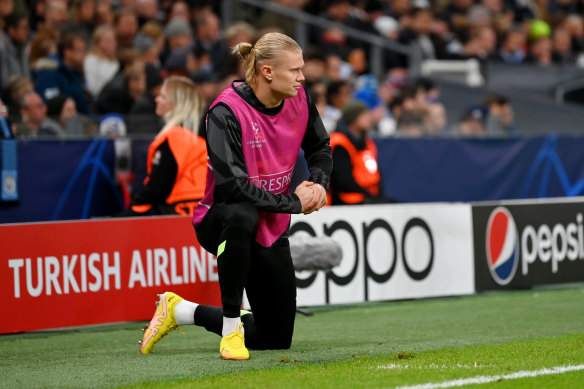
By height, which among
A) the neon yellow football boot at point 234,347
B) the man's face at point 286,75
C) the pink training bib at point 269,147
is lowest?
the neon yellow football boot at point 234,347

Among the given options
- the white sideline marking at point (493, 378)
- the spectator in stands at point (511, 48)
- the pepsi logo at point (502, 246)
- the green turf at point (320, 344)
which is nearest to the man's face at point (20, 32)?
the green turf at point (320, 344)

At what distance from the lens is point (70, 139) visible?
35.4ft

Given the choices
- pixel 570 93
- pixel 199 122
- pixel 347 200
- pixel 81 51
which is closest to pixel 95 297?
pixel 199 122

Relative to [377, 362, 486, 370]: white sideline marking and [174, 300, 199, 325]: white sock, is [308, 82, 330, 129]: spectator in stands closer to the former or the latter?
[174, 300, 199, 325]: white sock

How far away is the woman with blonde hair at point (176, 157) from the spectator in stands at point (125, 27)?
17.2 ft

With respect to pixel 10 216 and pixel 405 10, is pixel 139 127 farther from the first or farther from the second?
pixel 405 10

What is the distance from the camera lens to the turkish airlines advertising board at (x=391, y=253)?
32.2 feet

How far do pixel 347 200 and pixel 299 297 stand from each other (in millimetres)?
1727

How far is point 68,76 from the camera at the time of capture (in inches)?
505

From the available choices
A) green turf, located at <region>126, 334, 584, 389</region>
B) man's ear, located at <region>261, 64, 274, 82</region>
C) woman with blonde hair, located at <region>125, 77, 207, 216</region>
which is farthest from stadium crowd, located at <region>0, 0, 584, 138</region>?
green turf, located at <region>126, 334, 584, 389</region>

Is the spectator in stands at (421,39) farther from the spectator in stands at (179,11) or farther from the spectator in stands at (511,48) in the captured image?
the spectator in stands at (179,11)

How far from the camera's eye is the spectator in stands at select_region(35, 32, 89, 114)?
12.6 meters

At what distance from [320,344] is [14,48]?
745 cm

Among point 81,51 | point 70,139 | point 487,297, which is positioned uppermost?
point 81,51
